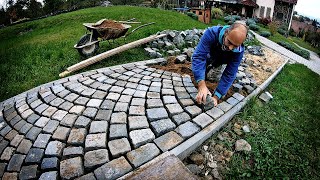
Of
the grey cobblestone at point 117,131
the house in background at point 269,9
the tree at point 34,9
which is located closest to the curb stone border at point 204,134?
the grey cobblestone at point 117,131

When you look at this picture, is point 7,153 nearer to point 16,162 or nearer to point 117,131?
point 16,162

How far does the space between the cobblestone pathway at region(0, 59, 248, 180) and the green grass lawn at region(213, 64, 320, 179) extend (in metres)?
0.59

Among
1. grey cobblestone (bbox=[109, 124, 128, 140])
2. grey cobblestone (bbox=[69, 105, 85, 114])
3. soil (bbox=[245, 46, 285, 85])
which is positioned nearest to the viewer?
grey cobblestone (bbox=[109, 124, 128, 140])

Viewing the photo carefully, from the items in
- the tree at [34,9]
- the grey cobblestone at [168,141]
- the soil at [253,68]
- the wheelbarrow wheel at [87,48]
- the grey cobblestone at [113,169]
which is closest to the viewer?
the grey cobblestone at [113,169]

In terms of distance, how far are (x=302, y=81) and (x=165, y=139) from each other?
5.56 m

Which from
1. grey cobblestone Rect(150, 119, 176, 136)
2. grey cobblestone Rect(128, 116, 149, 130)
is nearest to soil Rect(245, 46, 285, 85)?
grey cobblestone Rect(150, 119, 176, 136)

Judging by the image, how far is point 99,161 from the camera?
2.61 meters

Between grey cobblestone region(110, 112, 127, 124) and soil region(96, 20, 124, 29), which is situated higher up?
soil region(96, 20, 124, 29)

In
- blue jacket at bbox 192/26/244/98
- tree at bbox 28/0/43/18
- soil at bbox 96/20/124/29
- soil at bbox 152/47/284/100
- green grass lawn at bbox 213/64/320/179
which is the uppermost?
tree at bbox 28/0/43/18

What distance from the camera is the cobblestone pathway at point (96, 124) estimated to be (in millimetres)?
2619

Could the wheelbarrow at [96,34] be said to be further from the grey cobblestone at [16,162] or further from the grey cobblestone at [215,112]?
the grey cobblestone at [215,112]

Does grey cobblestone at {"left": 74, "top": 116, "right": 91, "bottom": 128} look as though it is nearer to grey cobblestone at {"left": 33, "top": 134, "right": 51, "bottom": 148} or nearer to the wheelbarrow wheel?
grey cobblestone at {"left": 33, "top": 134, "right": 51, "bottom": 148}

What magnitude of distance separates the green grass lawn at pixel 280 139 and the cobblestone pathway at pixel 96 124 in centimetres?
59

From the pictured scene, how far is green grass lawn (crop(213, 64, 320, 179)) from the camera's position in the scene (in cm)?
291
